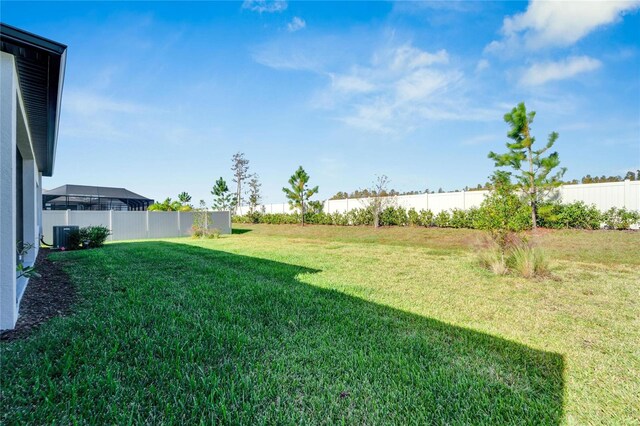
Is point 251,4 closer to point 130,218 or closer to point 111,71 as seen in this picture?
point 111,71

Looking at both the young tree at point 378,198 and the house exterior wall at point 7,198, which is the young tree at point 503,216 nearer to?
the house exterior wall at point 7,198

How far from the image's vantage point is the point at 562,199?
13.0m

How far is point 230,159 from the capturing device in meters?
34.6

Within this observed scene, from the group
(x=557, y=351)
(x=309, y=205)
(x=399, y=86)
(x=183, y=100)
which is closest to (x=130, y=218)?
(x=183, y=100)

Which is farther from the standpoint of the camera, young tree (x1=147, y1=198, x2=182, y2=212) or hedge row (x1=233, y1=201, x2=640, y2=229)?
young tree (x1=147, y1=198, x2=182, y2=212)

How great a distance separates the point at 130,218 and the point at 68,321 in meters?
15.2

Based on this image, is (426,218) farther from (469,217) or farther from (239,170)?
(239,170)

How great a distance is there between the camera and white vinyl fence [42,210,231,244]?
13.8 m

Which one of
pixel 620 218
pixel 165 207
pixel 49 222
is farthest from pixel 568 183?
pixel 49 222

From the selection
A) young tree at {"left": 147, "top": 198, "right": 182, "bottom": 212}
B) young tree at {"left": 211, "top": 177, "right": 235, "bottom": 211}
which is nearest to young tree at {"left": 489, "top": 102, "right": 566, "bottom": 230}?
young tree at {"left": 147, "top": 198, "right": 182, "bottom": 212}

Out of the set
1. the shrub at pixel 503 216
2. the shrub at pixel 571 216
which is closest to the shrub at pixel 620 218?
the shrub at pixel 571 216

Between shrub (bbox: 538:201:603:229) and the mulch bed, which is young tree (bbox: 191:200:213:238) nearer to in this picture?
the mulch bed

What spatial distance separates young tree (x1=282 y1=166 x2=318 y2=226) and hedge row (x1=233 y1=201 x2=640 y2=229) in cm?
112

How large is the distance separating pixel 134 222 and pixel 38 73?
14086mm
